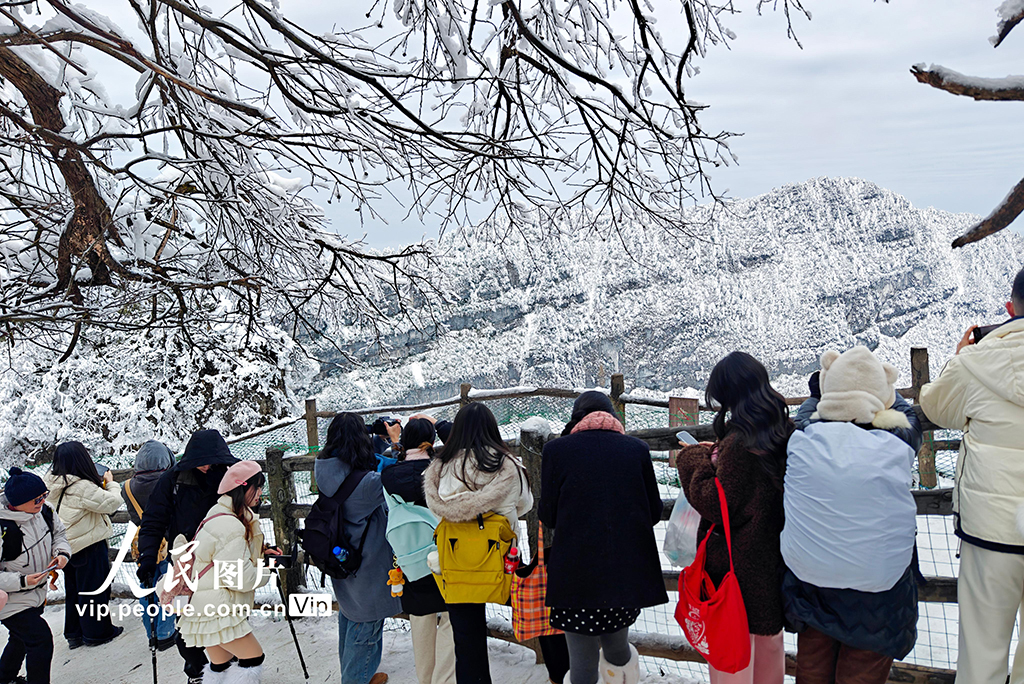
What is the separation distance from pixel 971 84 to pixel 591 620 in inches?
72.9

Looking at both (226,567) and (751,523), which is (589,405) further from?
(226,567)

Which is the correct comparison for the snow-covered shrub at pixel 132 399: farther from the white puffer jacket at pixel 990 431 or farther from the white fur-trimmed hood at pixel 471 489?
the white puffer jacket at pixel 990 431

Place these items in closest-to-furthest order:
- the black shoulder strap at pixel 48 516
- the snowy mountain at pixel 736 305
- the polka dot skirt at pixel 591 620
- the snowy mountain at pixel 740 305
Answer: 1. the polka dot skirt at pixel 591 620
2. the black shoulder strap at pixel 48 516
3. the snowy mountain at pixel 740 305
4. the snowy mountain at pixel 736 305

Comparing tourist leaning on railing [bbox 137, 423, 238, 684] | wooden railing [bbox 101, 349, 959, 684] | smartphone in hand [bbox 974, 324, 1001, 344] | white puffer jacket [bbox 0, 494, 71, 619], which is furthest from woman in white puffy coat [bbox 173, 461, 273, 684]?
smartphone in hand [bbox 974, 324, 1001, 344]

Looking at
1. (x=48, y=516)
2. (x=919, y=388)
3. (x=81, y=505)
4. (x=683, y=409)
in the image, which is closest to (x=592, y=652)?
(x=48, y=516)

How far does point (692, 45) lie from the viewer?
76.1 inches

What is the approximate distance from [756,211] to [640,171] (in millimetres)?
38729

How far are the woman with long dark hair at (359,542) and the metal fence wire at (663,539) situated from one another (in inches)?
26.5

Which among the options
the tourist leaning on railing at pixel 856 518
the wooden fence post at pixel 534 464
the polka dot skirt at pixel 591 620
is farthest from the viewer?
the wooden fence post at pixel 534 464

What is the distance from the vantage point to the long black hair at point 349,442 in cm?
278

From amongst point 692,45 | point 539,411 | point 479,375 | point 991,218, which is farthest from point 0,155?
point 479,375

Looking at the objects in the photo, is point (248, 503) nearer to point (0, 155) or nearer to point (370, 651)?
point (370, 651)

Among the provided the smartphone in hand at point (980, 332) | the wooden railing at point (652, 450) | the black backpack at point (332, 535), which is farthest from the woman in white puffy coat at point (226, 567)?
the smartphone in hand at point (980, 332)

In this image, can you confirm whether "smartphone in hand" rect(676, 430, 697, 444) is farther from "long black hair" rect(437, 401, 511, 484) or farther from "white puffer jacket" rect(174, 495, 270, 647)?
"white puffer jacket" rect(174, 495, 270, 647)
